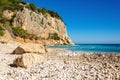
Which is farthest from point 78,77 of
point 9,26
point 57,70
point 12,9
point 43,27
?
point 43,27

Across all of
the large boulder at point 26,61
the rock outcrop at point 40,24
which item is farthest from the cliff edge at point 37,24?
the large boulder at point 26,61

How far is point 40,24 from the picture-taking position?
12044 cm

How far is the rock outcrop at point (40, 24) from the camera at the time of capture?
111688 millimetres

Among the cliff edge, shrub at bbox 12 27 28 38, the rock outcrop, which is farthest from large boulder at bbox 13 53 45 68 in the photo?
the rock outcrop

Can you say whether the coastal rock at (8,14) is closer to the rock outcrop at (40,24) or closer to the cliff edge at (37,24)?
the cliff edge at (37,24)

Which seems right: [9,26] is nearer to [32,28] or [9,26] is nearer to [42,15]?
[32,28]

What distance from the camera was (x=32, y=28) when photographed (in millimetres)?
115750

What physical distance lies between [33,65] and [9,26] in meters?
89.8

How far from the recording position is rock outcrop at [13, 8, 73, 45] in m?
112

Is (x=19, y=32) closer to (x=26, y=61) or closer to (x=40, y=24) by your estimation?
(x=40, y=24)

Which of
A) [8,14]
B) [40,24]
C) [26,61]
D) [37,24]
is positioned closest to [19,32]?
[8,14]

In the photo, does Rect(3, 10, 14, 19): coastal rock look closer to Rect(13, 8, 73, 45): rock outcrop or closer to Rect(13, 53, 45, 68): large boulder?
Rect(13, 8, 73, 45): rock outcrop

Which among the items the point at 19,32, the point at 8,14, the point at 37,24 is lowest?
the point at 19,32

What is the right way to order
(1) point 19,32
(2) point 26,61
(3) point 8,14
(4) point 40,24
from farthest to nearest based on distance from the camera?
(4) point 40,24 < (3) point 8,14 < (1) point 19,32 < (2) point 26,61
